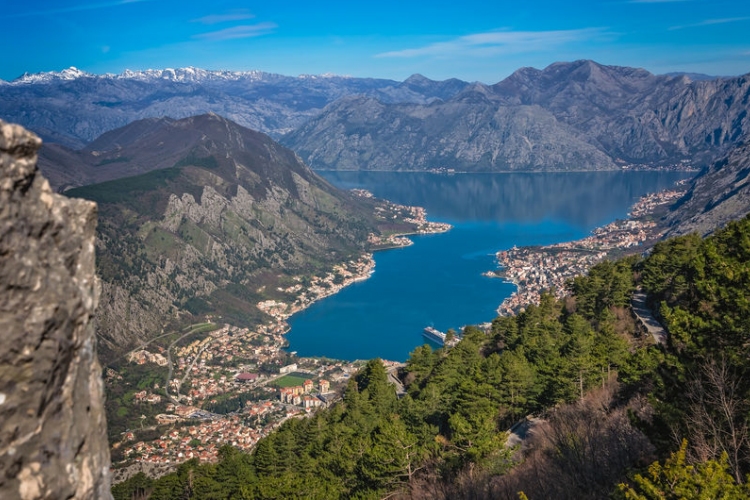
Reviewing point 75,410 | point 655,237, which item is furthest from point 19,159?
point 655,237

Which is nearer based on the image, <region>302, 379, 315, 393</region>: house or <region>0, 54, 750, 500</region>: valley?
<region>0, 54, 750, 500</region>: valley

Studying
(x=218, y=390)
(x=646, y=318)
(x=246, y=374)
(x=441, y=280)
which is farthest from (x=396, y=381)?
(x=441, y=280)

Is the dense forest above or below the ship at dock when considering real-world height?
above

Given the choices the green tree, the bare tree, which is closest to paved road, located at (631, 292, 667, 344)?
the bare tree

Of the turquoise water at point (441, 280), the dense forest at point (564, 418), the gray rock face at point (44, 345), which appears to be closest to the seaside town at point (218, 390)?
the turquoise water at point (441, 280)

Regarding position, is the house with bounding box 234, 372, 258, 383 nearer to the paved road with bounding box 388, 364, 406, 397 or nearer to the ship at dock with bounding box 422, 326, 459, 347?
the ship at dock with bounding box 422, 326, 459, 347

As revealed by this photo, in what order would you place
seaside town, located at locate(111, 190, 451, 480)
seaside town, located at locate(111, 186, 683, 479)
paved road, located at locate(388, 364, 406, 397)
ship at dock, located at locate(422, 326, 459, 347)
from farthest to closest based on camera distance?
ship at dock, located at locate(422, 326, 459, 347), seaside town, located at locate(111, 186, 683, 479), seaside town, located at locate(111, 190, 451, 480), paved road, located at locate(388, 364, 406, 397)

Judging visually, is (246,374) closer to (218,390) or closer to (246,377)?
(246,377)

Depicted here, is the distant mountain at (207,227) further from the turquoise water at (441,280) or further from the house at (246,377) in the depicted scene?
the house at (246,377)

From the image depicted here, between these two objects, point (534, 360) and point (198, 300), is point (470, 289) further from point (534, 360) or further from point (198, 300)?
point (534, 360)
